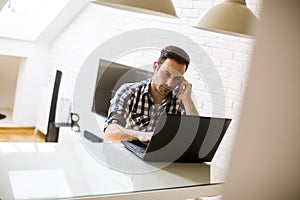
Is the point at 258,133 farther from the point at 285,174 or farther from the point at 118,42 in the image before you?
the point at 118,42

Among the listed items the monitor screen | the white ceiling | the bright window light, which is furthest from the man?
the bright window light

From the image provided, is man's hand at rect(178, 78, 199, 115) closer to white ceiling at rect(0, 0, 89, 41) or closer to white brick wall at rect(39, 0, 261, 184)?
white brick wall at rect(39, 0, 261, 184)

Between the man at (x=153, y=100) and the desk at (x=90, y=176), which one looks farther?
the man at (x=153, y=100)

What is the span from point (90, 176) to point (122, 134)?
1.59 ft

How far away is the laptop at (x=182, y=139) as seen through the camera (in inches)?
45.5

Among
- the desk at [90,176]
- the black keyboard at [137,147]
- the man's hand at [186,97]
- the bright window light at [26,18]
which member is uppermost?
the bright window light at [26,18]

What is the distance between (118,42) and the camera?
11.0 ft

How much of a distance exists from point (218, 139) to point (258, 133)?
97cm

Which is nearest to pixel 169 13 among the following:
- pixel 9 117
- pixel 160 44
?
pixel 160 44

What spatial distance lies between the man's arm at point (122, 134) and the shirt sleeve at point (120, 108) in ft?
0.12

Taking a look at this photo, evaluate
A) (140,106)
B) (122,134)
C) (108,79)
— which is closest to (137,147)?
(122,134)

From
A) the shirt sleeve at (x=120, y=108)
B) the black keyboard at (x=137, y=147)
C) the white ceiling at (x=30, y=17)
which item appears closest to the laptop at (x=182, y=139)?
the black keyboard at (x=137, y=147)

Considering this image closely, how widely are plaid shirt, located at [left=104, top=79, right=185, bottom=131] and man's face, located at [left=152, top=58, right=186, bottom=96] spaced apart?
1.4 inches

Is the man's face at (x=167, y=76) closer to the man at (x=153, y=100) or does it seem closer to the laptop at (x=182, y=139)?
the man at (x=153, y=100)
